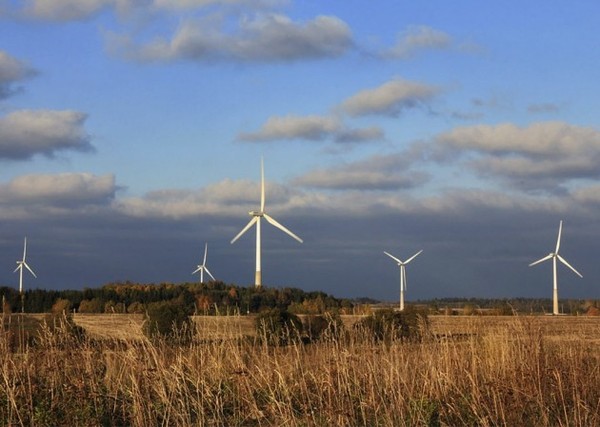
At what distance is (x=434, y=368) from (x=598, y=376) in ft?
10.1

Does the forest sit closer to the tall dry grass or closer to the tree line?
the tree line

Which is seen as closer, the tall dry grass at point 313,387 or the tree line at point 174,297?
the tall dry grass at point 313,387

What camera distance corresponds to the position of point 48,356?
17.1m

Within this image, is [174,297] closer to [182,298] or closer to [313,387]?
[182,298]

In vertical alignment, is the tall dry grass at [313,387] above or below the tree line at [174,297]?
below

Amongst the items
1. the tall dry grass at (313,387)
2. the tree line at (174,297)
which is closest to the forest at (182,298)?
the tree line at (174,297)

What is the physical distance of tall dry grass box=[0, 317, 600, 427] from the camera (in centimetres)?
1470

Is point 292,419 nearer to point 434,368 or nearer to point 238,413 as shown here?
point 238,413

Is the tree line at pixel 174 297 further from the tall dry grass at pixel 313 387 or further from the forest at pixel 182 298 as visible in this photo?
the tall dry grass at pixel 313 387

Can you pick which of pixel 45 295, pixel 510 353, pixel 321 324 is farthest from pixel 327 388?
pixel 45 295

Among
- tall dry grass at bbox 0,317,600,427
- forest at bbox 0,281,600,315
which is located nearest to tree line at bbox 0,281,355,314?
forest at bbox 0,281,600,315

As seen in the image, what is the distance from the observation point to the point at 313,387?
17156mm

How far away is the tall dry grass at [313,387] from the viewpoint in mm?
14695

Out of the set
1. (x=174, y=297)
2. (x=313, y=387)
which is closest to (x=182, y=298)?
(x=174, y=297)
